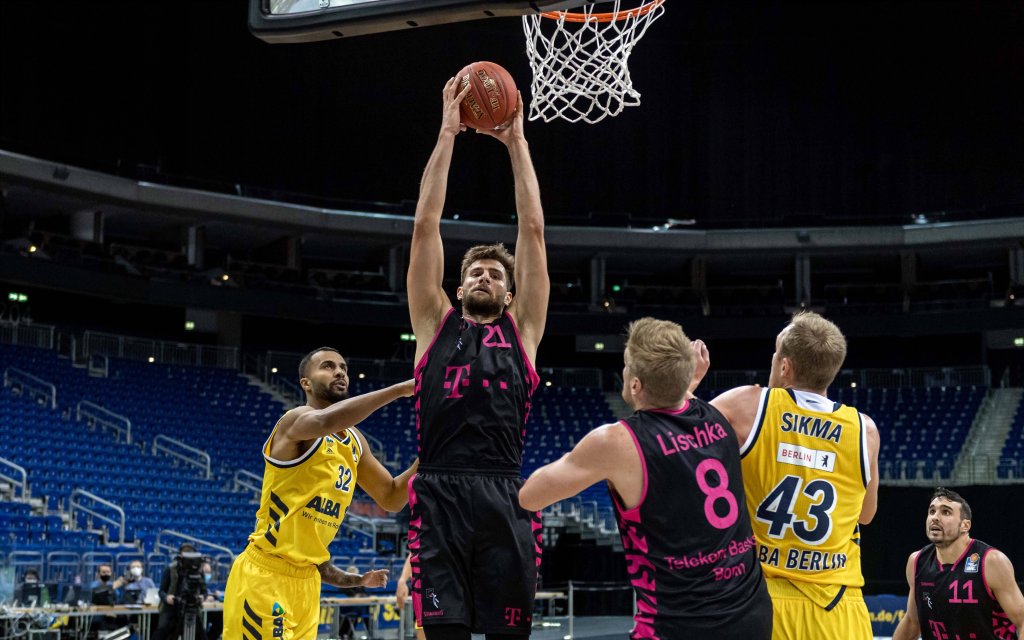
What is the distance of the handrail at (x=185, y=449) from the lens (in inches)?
893

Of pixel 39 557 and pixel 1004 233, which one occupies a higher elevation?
pixel 1004 233

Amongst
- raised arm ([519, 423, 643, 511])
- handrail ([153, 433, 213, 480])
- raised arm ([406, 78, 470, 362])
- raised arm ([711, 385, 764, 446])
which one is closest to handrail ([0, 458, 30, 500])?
handrail ([153, 433, 213, 480])

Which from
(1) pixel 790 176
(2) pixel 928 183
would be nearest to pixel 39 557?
(1) pixel 790 176

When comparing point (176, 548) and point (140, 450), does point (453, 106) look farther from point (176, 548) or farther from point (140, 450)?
point (140, 450)

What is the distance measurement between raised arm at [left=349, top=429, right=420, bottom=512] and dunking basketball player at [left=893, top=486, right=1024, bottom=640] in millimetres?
3316

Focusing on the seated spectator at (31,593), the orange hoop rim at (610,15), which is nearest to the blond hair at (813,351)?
the orange hoop rim at (610,15)

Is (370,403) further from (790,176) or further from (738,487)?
(790,176)

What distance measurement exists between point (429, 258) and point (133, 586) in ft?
39.1

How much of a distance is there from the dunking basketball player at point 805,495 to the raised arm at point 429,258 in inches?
47.9

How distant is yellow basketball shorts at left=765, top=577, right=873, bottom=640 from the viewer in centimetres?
421

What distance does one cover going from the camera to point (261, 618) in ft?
18.3

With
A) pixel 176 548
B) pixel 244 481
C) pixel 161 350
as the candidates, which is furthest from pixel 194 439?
pixel 176 548

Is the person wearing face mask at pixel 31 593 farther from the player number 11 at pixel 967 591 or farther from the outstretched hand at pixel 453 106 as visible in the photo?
the outstretched hand at pixel 453 106

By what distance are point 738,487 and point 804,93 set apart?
28.2 metres
